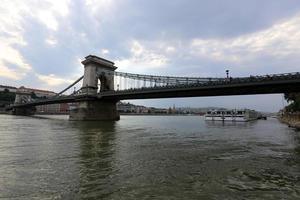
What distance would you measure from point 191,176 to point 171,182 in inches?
A: 51.0

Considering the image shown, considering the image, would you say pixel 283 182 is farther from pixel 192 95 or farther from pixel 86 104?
pixel 86 104

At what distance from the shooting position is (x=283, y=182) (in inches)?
401

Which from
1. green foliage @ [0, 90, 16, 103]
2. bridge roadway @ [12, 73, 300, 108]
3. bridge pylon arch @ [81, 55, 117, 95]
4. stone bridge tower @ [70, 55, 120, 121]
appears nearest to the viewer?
bridge roadway @ [12, 73, 300, 108]

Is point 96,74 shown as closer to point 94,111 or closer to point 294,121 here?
point 94,111

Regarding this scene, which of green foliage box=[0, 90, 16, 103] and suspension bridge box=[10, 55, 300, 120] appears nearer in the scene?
suspension bridge box=[10, 55, 300, 120]

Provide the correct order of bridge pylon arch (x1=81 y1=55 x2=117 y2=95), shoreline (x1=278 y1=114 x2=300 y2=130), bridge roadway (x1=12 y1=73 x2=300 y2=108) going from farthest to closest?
bridge pylon arch (x1=81 y1=55 x2=117 y2=95) < shoreline (x1=278 y1=114 x2=300 y2=130) < bridge roadway (x1=12 y1=73 x2=300 y2=108)

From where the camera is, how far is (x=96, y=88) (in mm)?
81125

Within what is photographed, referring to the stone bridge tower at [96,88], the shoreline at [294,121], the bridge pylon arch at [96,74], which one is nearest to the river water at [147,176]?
the shoreline at [294,121]

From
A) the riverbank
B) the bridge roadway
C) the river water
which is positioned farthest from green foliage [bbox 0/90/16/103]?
the river water

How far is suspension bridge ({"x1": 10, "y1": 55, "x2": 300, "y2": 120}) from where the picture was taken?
4211cm

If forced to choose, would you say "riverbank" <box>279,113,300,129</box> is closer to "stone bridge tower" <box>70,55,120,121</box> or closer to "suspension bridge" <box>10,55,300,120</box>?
"suspension bridge" <box>10,55,300,120</box>

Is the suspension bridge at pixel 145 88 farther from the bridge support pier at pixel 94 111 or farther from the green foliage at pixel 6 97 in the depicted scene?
the green foliage at pixel 6 97

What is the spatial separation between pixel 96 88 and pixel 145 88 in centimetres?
2252

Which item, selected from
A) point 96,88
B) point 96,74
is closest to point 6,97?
point 96,88
